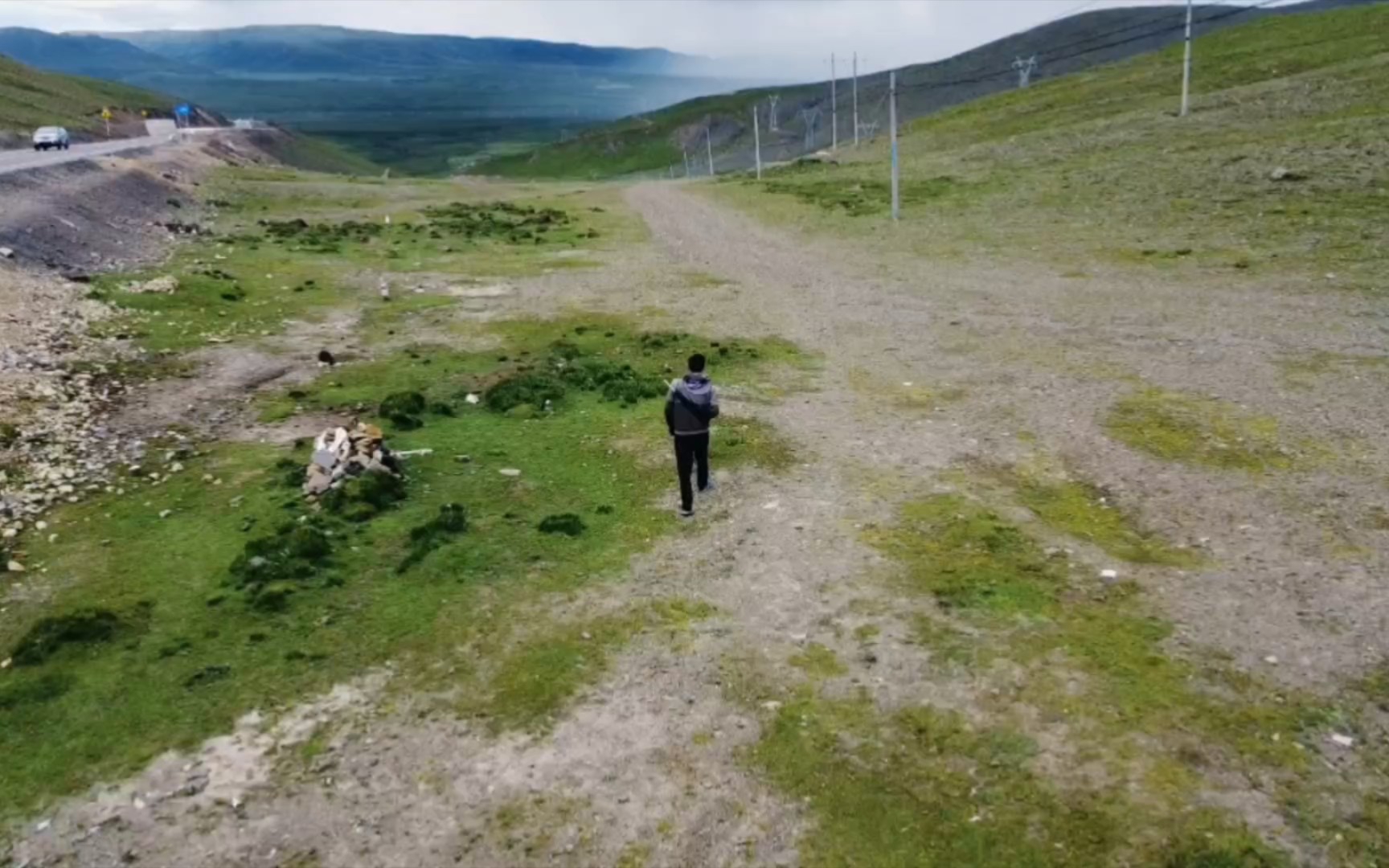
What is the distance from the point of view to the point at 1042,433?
17.9m

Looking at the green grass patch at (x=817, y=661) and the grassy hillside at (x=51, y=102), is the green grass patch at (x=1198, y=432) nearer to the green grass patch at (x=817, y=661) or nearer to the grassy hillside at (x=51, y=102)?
the green grass patch at (x=817, y=661)

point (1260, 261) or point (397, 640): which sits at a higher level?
point (1260, 261)

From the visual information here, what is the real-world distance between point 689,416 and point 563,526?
2512mm

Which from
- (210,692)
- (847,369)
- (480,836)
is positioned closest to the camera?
(480,836)

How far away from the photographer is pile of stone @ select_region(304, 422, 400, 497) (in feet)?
52.5

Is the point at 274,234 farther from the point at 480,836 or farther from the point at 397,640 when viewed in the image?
the point at 480,836

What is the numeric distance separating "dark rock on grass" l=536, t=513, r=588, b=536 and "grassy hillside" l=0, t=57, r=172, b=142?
97.7 meters

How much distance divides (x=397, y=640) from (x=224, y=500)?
6.01 meters

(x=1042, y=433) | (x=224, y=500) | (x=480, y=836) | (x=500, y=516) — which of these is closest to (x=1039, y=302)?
(x=1042, y=433)

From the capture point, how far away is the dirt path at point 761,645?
345 inches

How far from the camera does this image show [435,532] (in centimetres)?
1452

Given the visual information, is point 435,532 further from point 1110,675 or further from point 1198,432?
point 1198,432

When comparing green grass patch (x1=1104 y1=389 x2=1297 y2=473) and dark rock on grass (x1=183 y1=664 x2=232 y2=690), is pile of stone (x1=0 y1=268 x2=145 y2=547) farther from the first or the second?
green grass patch (x1=1104 y1=389 x2=1297 y2=473)

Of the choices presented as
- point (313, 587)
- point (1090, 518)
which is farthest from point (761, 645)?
point (313, 587)
